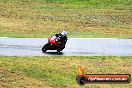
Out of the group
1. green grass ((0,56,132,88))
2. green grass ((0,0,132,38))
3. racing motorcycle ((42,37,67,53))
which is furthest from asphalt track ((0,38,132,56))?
green grass ((0,0,132,38))

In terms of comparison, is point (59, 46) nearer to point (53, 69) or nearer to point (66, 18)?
point (53, 69)

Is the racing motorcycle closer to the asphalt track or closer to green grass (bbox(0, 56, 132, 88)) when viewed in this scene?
the asphalt track

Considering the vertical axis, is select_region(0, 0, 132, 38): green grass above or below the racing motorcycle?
below

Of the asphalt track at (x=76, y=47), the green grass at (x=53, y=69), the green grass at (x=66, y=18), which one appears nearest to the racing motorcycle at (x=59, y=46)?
the asphalt track at (x=76, y=47)

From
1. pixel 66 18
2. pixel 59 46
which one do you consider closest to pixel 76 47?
pixel 59 46

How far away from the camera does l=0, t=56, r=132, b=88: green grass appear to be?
16.7m

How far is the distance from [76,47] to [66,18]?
39.0ft

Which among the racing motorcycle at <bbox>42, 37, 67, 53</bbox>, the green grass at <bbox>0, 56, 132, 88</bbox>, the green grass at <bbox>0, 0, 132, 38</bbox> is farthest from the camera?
the green grass at <bbox>0, 0, 132, 38</bbox>

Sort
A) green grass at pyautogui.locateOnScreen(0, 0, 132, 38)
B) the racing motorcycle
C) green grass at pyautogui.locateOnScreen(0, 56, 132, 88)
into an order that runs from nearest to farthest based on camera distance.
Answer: green grass at pyautogui.locateOnScreen(0, 56, 132, 88), the racing motorcycle, green grass at pyautogui.locateOnScreen(0, 0, 132, 38)

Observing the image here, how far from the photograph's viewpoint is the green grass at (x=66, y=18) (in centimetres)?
2862

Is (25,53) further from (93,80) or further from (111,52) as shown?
(93,80)

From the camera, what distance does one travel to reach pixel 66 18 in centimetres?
3400

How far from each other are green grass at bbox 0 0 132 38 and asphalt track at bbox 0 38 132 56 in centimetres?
225

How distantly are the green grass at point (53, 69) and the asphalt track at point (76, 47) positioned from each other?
94 cm
